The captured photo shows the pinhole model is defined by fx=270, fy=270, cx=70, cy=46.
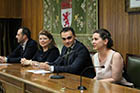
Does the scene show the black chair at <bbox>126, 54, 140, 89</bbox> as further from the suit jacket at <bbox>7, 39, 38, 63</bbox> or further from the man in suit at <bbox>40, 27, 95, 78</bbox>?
the suit jacket at <bbox>7, 39, 38, 63</bbox>

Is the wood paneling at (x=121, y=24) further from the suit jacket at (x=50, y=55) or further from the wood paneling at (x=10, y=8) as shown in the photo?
the wood paneling at (x=10, y=8)

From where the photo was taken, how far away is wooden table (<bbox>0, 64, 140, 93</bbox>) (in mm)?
2305

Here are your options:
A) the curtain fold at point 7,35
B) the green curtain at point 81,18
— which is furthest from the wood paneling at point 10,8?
the green curtain at point 81,18

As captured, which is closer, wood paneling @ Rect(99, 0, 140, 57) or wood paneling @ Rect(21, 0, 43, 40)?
wood paneling @ Rect(99, 0, 140, 57)

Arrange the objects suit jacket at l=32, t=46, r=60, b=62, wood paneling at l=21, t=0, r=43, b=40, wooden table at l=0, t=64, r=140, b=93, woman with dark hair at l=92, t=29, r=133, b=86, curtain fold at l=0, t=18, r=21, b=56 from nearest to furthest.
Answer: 1. wooden table at l=0, t=64, r=140, b=93
2. woman with dark hair at l=92, t=29, r=133, b=86
3. suit jacket at l=32, t=46, r=60, b=62
4. wood paneling at l=21, t=0, r=43, b=40
5. curtain fold at l=0, t=18, r=21, b=56

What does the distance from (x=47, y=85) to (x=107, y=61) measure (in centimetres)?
93

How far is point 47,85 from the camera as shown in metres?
2.54

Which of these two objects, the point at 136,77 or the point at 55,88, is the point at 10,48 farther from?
the point at 55,88

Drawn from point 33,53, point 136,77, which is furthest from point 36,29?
point 136,77

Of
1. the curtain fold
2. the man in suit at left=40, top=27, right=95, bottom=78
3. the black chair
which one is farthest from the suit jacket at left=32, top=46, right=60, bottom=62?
the curtain fold

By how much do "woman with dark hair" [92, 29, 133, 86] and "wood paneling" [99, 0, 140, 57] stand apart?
0.87m

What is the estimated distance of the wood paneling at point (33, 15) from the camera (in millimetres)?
6477

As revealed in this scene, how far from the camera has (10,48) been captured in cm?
682

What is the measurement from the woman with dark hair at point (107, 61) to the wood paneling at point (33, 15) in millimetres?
3351
